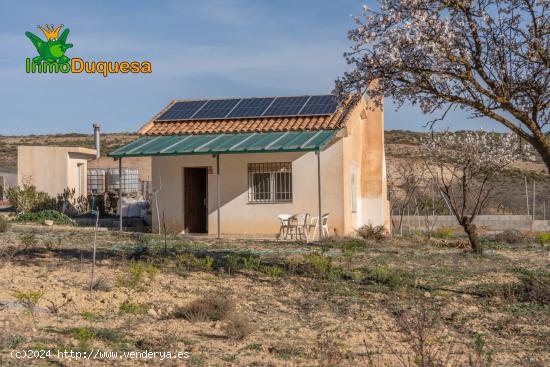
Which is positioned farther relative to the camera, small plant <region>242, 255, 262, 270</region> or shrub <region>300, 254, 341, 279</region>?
small plant <region>242, 255, 262, 270</region>

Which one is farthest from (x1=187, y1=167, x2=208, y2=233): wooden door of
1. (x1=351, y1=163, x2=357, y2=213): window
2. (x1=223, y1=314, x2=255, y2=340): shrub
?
(x1=223, y1=314, x2=255, y2=340): shrub

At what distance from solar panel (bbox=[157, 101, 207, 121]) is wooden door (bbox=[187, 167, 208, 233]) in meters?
1.85

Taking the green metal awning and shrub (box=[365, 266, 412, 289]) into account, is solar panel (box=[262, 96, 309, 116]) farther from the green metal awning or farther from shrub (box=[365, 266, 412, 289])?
shrub (box=[365, 266, 412, 289])

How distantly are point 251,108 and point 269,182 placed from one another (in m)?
2.65

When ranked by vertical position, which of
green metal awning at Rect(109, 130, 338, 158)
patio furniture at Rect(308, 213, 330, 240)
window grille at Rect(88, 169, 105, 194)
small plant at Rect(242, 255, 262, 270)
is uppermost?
green metal awning at Rect(109, 130, 338, 158)

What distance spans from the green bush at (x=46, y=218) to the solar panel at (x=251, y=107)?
5651mm

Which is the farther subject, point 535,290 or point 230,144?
point 230,144

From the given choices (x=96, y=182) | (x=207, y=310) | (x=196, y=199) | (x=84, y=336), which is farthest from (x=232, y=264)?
(x=96, y=182)

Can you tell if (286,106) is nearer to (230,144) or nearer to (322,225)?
(230,144)

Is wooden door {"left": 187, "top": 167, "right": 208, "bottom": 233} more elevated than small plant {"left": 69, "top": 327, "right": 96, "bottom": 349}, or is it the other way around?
wooden door {"left": 187, "top": 167, "right": 208, "bottom": 233}

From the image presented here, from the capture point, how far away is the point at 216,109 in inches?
840

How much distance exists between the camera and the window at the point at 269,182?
759 inches

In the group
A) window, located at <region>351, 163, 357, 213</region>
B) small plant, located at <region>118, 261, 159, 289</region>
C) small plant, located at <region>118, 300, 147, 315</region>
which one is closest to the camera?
small plant, located at <region>118, 300, 147, 315</region>

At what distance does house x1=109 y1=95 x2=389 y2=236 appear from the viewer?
1859 centimetres
